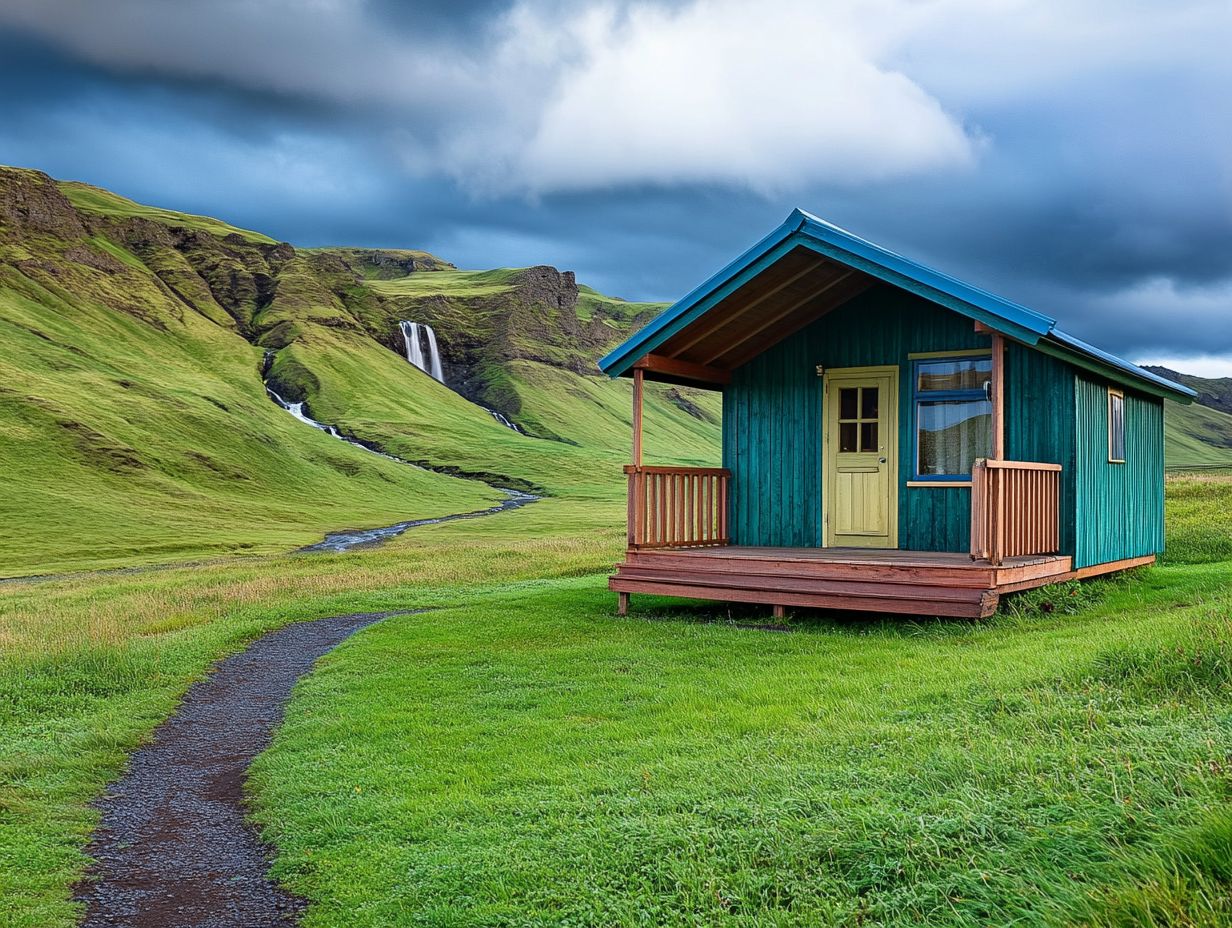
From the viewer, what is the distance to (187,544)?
52.3 meters

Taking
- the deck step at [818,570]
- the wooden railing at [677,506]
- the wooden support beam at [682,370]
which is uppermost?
the wooden support beam at [682,370]

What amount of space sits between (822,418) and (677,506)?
2936 millimetres

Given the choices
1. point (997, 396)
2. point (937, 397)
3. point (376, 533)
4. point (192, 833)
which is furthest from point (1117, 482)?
point (376, 533)

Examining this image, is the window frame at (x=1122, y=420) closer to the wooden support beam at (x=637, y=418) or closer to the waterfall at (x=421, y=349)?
the wooden support beam at (x=637, y=418)

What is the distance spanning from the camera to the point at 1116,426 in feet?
57.5

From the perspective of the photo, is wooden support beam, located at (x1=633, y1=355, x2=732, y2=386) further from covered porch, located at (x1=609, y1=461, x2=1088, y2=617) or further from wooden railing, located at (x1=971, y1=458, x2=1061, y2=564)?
wooden railing, located at (x1=971, y1=458, x2=1061, y2=564)

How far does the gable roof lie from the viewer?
1364 cm

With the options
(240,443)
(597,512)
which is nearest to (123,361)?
(240,443)

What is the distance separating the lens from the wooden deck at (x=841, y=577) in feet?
42.5

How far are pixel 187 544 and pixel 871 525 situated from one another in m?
44.5

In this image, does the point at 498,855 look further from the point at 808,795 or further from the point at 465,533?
the point at 465,533

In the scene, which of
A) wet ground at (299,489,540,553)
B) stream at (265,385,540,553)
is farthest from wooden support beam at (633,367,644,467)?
wet ground at (299,489,540,553)

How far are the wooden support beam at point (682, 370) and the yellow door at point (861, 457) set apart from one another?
194 cm

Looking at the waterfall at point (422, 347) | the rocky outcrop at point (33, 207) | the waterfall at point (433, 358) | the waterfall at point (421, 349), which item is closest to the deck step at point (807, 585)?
the rocky outcrop at point (33, 207)
